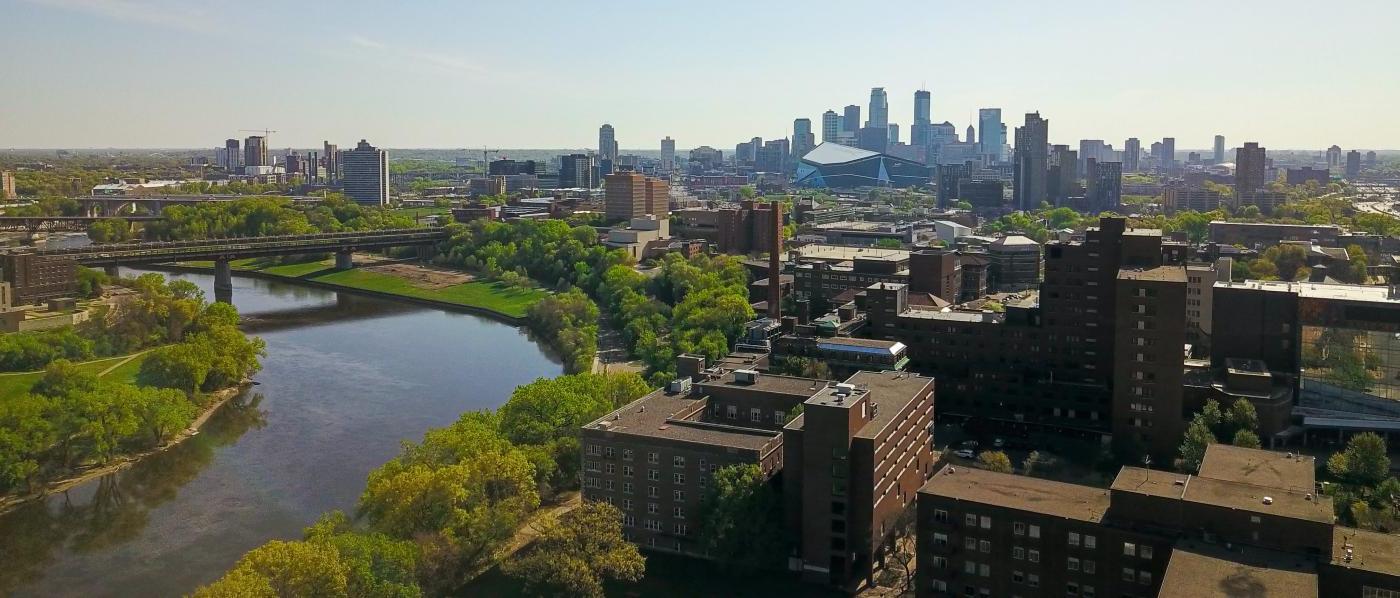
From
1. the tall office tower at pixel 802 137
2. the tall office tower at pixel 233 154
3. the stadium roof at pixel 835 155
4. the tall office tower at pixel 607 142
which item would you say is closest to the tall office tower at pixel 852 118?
the tall office tower at pixel 802 137

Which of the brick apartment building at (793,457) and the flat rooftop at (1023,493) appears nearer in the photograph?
the flat rooftop at (1023,493)

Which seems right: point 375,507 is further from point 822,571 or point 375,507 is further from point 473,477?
point 822,571

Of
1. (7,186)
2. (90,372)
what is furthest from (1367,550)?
(7,186)

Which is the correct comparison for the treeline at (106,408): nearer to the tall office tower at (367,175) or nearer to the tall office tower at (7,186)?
the tall office tower at (7,186)

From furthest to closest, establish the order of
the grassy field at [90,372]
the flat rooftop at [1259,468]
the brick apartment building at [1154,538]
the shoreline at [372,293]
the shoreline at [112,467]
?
the shoreline at [372,293]
the grassy field at [90,372]
the shoreline at [112,467]
the flat rooftop at [1259,468]
the brick apartment building at [1154,538]

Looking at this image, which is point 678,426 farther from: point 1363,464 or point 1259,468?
point 1363,464

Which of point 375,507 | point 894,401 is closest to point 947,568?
point 894,401
